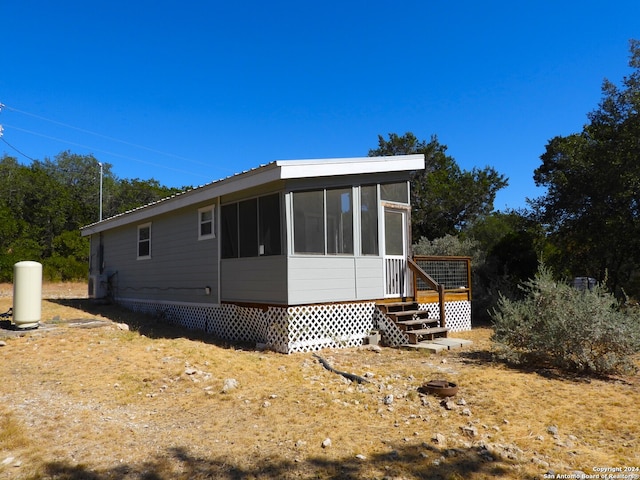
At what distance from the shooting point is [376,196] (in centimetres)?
927

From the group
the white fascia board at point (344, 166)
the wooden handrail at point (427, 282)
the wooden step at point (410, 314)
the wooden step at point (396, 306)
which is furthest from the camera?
the wooden handrail at point (427, 282)

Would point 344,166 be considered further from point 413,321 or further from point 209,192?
point 413,321

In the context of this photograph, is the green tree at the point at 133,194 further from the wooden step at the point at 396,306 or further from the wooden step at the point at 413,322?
the wooden step at the point at 413,322

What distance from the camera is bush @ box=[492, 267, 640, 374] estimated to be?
612 centimetres

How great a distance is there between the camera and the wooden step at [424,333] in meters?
8.35

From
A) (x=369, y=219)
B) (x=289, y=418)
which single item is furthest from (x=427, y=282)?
(x=289, y=418)

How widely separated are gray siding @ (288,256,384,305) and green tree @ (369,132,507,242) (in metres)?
12.4

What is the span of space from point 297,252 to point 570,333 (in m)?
4.43

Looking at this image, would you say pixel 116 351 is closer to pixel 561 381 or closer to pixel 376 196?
pixel 376 196

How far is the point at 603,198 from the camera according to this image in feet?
40.6

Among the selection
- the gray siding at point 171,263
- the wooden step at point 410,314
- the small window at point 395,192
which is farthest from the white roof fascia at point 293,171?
the wooden step at point 410,314

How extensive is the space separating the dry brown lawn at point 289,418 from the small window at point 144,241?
549 cm

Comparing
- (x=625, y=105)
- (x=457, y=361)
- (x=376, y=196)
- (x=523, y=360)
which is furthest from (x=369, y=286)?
(x=625, y=105)

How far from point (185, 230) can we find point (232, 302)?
2637 millimetres
